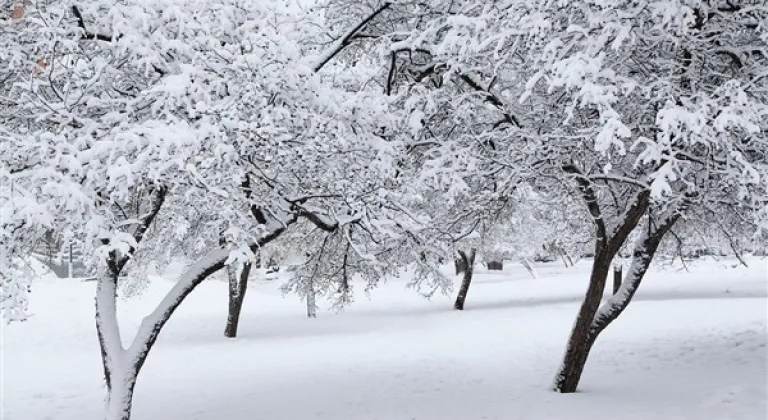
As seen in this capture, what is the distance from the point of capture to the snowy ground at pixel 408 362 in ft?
35.0

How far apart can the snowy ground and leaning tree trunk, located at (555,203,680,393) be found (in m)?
0.42

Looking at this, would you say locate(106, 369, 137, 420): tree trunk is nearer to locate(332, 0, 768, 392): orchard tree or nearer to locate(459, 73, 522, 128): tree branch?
locate(332, 0, 768, 392): orchard tree

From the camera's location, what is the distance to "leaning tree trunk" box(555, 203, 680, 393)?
35.0 ft

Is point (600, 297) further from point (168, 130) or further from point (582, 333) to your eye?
point (168, 130)

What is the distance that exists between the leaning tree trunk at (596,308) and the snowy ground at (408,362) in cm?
42

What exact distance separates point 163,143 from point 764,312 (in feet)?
65.8

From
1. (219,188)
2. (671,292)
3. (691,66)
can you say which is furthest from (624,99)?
(671,292)

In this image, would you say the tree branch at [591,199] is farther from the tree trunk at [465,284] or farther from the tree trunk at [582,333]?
the tree trunk at [465,284]

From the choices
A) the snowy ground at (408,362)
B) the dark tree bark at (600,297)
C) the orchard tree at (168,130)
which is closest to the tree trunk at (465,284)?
the snowy ground at (408,362)

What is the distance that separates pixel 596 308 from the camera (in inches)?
422

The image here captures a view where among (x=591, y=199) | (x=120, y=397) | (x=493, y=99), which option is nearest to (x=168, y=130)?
(x=120, y=397)

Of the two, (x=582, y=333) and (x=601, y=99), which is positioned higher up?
(x=601, y=99)

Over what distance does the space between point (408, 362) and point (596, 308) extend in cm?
584

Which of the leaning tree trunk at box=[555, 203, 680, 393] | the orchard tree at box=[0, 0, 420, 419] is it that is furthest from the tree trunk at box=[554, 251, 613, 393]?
the orchard tree at box=[0, 0, 420, 419]
